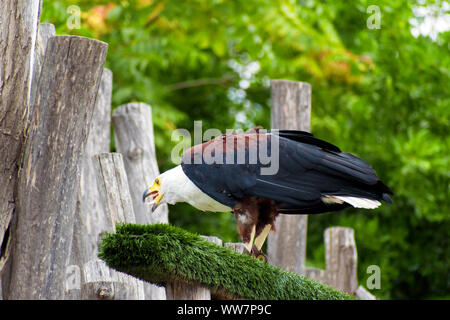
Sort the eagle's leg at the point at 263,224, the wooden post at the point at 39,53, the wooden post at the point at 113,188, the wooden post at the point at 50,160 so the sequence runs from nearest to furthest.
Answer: the wooden post at the point at 50,160, the wooden post at the point at 39,53, the eagle's leg at the point at 263,224, the wooden post at the point at 113,188

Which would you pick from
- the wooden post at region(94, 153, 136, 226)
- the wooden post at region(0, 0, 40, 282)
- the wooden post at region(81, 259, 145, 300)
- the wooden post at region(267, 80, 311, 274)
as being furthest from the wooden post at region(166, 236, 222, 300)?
the wooden post at region(267, 80, 311, 274)

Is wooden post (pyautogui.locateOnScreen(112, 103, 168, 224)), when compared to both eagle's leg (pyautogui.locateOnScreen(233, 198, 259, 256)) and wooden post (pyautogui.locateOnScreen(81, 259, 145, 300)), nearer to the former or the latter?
wooden post (pyautogui.locateOnScreen(81, 259, 145, 300))

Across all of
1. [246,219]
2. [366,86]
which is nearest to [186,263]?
[246,219]

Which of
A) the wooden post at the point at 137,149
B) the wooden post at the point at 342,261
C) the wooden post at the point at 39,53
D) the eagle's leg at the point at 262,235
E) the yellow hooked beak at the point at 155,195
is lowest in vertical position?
the wooden post at the point at 342,261

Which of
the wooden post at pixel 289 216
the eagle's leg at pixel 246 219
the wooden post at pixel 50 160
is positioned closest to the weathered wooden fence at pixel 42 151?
the wooden post at pixel 50 160

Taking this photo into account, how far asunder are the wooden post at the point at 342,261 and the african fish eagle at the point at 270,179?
1.84m

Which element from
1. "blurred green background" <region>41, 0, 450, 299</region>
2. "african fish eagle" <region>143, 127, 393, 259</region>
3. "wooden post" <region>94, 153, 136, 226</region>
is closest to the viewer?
"african fish eagle" <region>143, 127, 393, 259</region>

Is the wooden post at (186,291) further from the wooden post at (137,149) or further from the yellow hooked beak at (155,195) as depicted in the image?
the wooden post at (137,149)

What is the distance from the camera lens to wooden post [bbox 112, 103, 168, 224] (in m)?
5.06

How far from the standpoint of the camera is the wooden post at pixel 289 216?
5293 millimetres

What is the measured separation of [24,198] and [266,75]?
6479 millimetres

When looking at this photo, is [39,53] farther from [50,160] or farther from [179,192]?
[179,192]

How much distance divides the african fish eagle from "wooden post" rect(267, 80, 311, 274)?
1.41 metres
